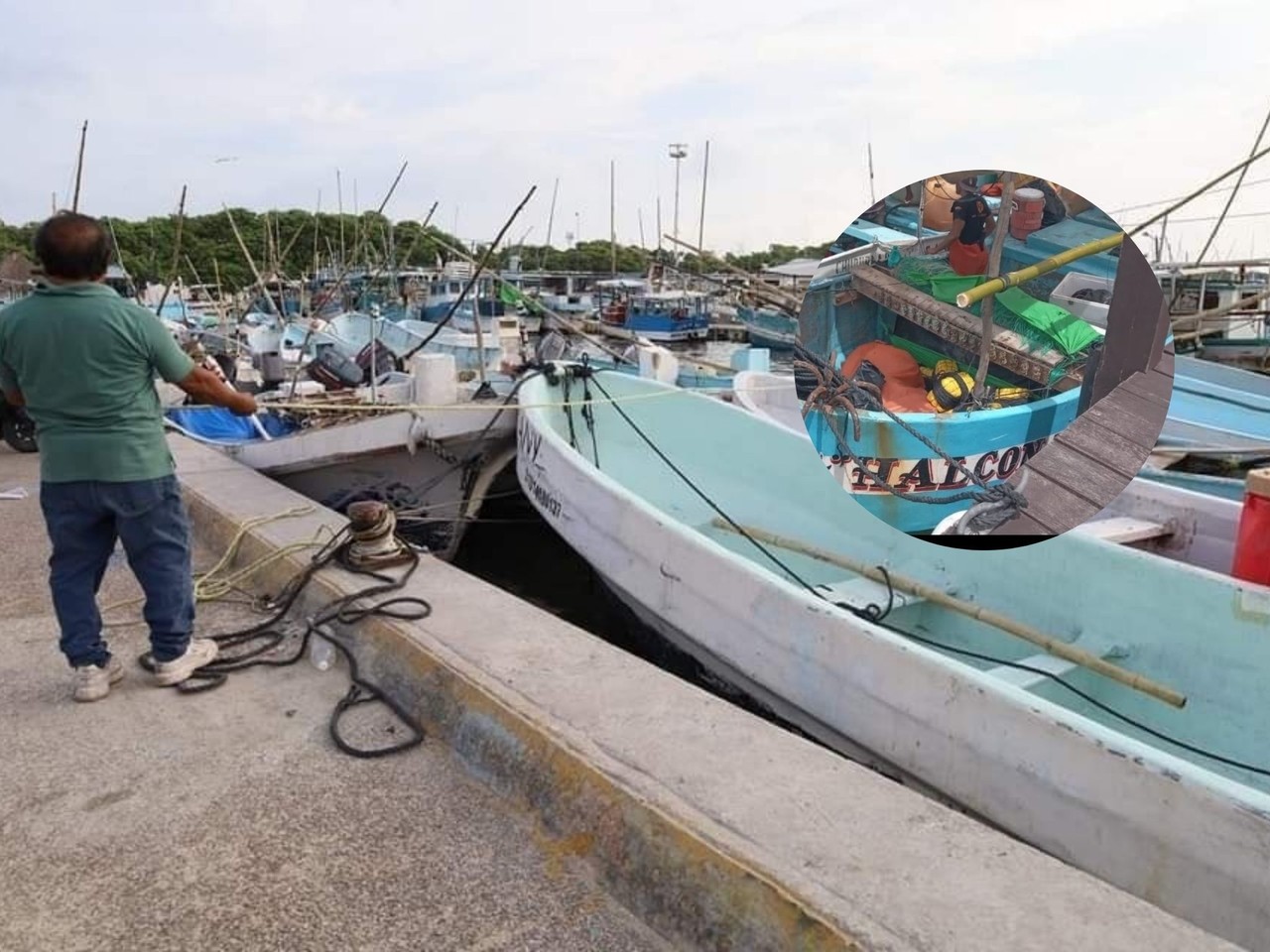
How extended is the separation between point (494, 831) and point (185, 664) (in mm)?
1382

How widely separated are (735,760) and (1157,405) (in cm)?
133

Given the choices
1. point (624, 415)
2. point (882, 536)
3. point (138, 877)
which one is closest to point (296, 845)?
point (138, 877)

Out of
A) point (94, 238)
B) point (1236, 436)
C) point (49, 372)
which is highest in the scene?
point (94, 238)

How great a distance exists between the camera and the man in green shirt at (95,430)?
2781 millimetres

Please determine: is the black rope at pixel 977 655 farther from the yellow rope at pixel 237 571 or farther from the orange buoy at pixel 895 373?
the yellow rope at pixel 237 571

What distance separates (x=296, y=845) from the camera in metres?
2.33

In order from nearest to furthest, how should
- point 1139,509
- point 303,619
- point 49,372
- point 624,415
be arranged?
1. point 49,372
2. point 303,619
3. point 1139,509
4. point 624,415

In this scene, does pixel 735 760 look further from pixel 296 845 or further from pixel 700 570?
pixel 700 570

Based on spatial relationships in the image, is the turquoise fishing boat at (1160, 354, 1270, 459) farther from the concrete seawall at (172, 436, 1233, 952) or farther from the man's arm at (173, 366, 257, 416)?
the man's arm at (173, 366, 257, 416)

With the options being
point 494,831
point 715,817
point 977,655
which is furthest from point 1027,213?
point 977,655

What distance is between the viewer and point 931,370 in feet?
7.78

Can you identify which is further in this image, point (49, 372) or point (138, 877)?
point (49, 372)

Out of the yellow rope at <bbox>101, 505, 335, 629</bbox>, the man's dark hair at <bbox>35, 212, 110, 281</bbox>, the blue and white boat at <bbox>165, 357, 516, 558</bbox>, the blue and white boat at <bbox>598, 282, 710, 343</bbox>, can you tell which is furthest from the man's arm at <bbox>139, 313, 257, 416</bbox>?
the blue and white boat at <bbox>598, 282, 710, 343</bbox>

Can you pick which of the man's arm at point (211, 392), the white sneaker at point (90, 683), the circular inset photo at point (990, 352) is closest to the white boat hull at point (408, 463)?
the man's arm at point (211, 392)
